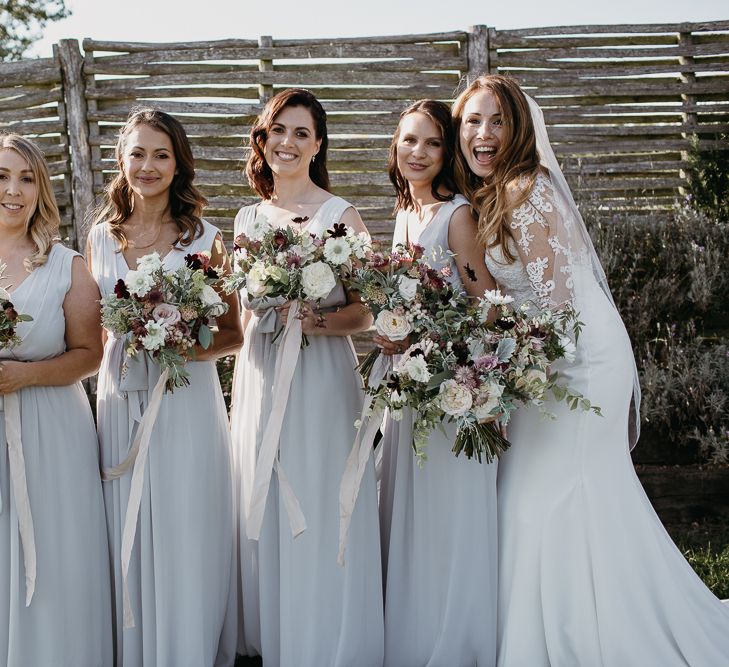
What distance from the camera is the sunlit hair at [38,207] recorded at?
4047 mm

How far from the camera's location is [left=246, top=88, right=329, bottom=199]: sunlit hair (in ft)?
14.5

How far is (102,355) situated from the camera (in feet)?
13.5

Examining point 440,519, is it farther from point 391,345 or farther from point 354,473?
point 391,345

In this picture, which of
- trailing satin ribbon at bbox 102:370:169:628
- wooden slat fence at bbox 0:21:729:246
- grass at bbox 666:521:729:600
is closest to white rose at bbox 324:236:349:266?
trailing satin ribbon at bbox 102:370:169:628

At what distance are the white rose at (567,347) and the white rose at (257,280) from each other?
128cm

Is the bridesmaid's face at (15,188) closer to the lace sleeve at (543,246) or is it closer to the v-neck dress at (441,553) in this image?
the v-neck dress at (441,553)

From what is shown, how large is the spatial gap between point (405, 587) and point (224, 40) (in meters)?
6.70

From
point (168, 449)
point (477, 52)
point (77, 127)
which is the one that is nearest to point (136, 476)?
point (168, 449)

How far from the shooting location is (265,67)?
9344 mm

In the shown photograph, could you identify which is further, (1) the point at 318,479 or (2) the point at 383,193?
(2) the point at 383,193

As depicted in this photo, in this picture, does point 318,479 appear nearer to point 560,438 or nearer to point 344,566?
point 344,566

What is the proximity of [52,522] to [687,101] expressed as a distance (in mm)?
7949

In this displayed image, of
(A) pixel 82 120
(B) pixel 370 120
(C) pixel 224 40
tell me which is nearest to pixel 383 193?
(B) pixel 370 120

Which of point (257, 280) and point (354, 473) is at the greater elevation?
point (257, 280)
